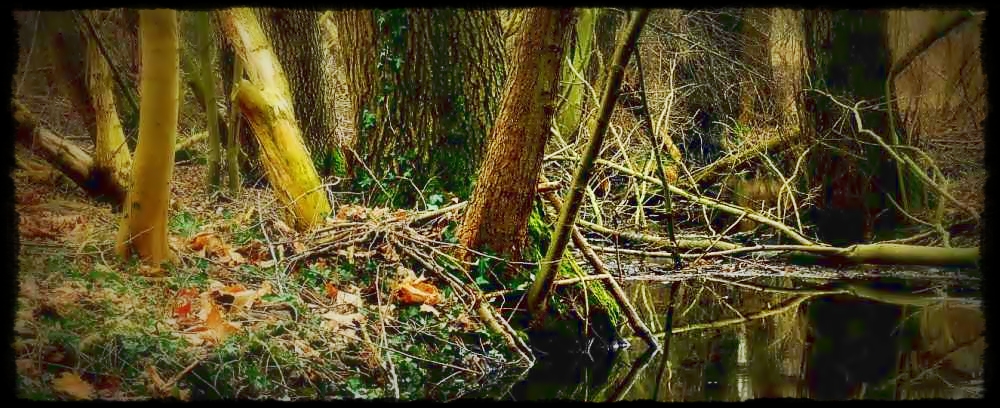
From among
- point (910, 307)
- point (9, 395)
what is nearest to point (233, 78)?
point (9, 395)

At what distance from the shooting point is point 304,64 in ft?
23.6

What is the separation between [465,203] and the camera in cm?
471

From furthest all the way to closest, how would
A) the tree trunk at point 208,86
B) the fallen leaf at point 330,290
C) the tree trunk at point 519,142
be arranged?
the tree trunk at point 208,86 < the fallen leaf at point 330,290 < the tree trunk at point 519,142

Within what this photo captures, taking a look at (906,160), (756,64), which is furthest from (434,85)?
(756,64)

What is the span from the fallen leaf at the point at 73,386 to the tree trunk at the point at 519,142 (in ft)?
6.76

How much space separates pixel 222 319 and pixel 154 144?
1.01 metres

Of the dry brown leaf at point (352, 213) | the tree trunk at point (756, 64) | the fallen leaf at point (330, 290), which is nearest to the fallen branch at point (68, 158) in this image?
the dry brown leaf at point (352, 213)

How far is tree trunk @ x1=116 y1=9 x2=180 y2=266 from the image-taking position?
3.79 meters

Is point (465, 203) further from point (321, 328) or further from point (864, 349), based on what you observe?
point (864, 349)

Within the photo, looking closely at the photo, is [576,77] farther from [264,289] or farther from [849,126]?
[264,289]

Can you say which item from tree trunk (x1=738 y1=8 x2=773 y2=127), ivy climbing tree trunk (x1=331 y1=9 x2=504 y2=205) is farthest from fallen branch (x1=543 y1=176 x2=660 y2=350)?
tree trunk (x1=738 y1=8 x2=773 y2=127)

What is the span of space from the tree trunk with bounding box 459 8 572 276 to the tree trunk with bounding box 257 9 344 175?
2.88 meters

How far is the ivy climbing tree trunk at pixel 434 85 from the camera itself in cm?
508

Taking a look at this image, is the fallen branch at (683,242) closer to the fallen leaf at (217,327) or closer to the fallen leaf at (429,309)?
Answer: the fallen leaf at (429,309)
